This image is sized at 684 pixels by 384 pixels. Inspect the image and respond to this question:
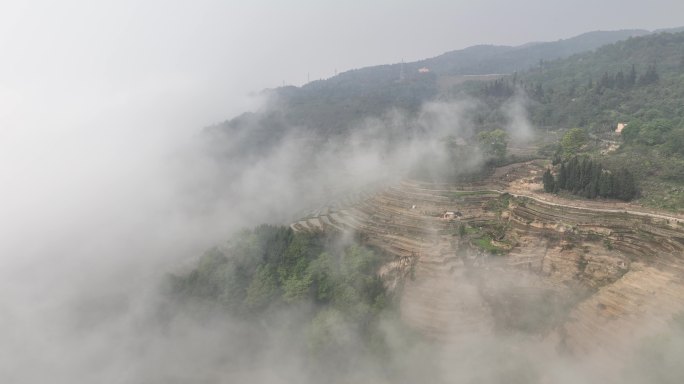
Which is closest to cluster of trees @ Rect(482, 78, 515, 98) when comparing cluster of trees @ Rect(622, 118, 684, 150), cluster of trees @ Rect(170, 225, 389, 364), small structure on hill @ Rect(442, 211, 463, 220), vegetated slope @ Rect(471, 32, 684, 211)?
vegetated slope @ Rect(471, 32, 684, 211)

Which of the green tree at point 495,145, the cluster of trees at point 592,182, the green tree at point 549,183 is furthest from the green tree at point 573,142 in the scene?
the green tree at point 549,183

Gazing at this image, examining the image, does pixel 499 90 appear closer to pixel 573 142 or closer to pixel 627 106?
pixel 627 106

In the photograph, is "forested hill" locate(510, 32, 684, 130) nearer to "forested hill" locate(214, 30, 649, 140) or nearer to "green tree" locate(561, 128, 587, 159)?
"green tree" locate(561, 128, 587, 159)

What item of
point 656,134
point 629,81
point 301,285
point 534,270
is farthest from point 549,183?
point 629,81

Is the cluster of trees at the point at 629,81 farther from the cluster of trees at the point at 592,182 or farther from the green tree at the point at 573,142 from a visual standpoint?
the cluster of trees at the point at 592,182

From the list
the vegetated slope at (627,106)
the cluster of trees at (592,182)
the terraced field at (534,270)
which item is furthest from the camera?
the vegetated slope at (627,106)

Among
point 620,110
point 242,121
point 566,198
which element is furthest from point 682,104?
point 242,121
